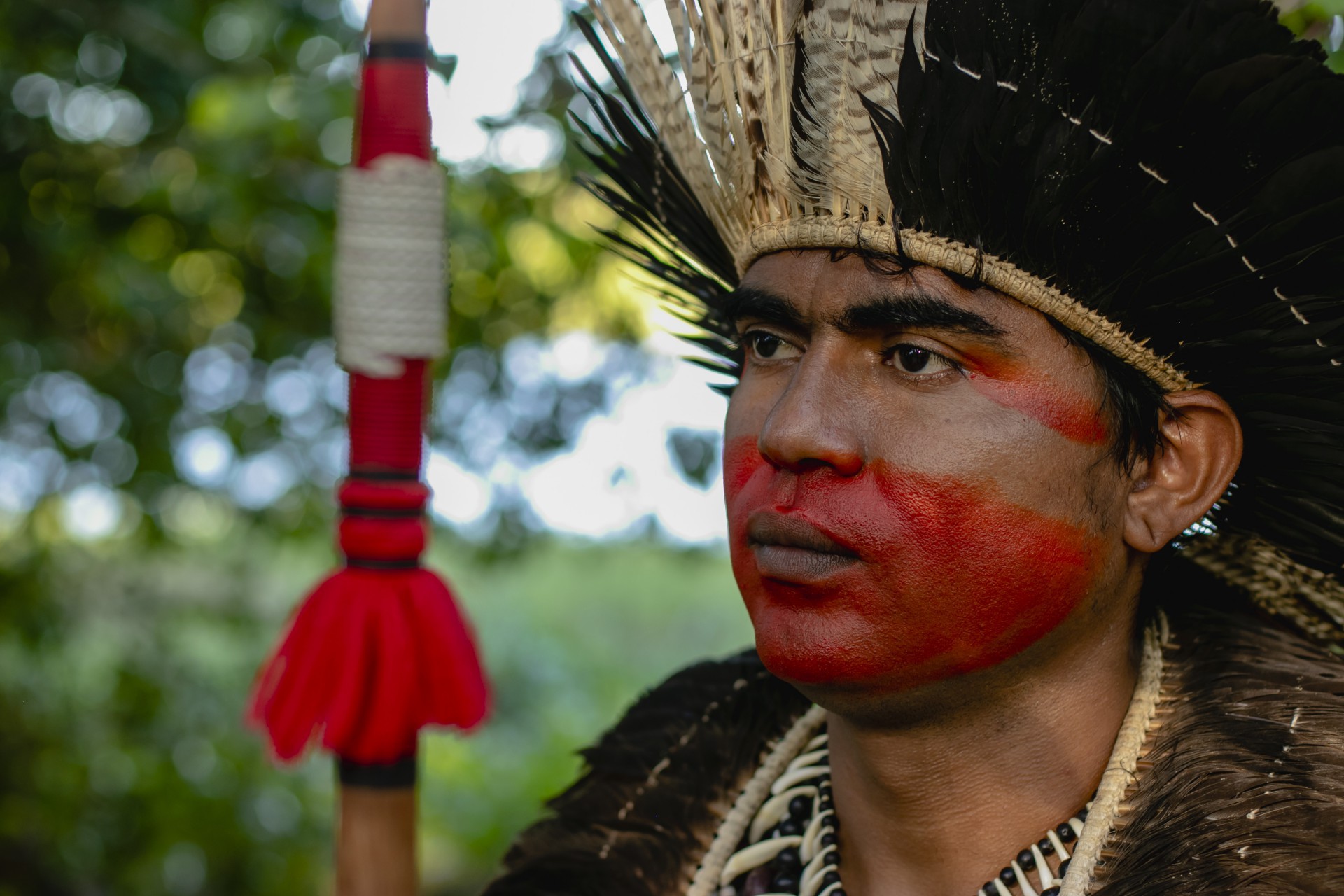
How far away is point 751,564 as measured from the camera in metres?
1.86

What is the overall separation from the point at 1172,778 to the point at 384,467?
3.91 feet

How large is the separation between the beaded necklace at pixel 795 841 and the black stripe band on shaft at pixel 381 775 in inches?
34.1

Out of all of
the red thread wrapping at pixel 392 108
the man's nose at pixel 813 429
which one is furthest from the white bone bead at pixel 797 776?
the red thread wrapping at pixel 392 108

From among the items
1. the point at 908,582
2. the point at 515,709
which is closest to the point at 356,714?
the point at 908,582

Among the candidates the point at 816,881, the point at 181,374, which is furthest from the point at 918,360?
the point at 181,374

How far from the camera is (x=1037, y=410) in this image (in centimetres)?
176

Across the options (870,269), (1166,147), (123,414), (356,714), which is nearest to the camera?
(356,714)

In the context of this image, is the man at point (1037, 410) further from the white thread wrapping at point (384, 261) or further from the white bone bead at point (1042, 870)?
the white thread wrapping at point (384, 261)

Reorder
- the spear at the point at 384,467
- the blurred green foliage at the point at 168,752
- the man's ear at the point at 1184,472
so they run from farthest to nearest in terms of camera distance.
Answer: the blurred green foliage at the point at 168,752 < the man's ear at the point at 1184,472 < the spear at the point at 384,467

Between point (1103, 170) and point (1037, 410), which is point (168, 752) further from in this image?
point (1103, 170)

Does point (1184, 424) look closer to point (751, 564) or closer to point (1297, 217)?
point (1297, 217)

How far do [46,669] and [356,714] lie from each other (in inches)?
209

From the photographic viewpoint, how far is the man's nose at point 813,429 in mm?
1758

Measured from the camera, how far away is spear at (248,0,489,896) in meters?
1.55
